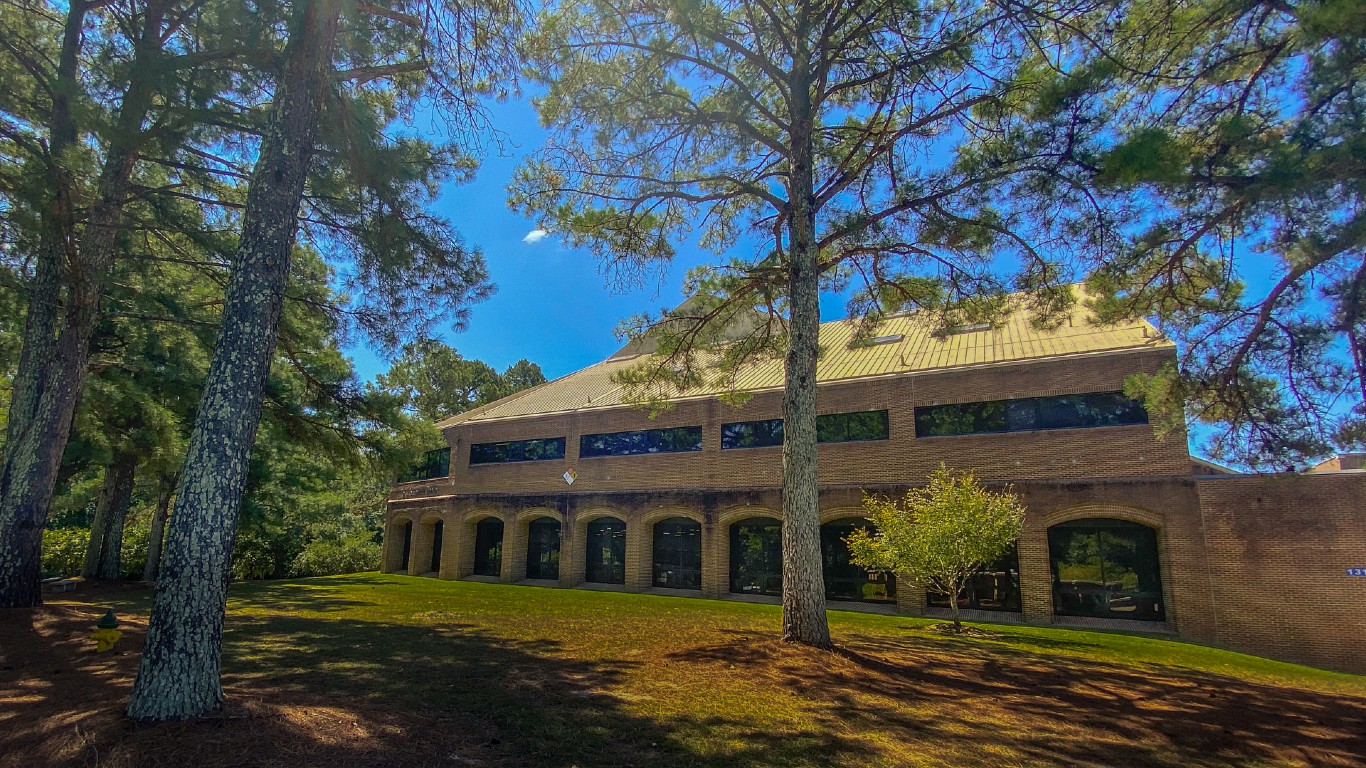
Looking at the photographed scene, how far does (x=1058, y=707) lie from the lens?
6484 mm

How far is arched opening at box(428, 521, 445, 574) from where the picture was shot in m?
28.2

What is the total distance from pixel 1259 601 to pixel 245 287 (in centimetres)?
1836

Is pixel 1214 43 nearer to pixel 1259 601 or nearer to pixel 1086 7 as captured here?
pixel 1086 7

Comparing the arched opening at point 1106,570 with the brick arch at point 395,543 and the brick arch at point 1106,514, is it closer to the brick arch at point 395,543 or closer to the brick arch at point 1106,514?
the brick arch at point 1106,514

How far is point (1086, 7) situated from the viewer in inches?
313

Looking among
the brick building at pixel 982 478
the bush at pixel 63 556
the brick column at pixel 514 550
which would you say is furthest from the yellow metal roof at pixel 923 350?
the bush at pixel 63 556

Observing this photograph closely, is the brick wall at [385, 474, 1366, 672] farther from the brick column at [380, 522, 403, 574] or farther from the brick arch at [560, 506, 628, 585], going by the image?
the brick column at [380, 522, 403, 574]

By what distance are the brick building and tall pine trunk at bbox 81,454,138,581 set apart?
10.3 m

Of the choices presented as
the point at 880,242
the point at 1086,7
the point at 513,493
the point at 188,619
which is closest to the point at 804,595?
the point at 880,242

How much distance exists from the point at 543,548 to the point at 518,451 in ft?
12.7

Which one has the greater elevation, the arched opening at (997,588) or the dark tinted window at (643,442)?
the dark tinted window at (643,442)

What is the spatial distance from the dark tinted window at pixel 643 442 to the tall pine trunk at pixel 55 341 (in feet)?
49.0

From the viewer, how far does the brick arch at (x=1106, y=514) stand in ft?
48.5

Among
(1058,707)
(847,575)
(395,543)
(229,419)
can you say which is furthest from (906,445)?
(395,543)
